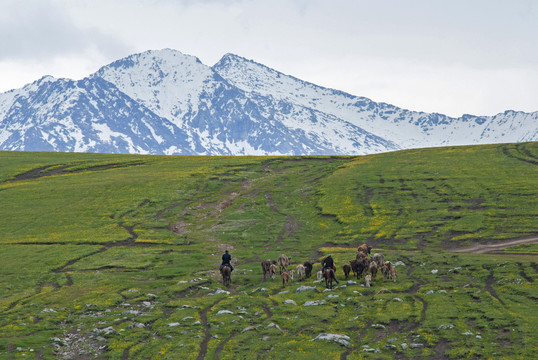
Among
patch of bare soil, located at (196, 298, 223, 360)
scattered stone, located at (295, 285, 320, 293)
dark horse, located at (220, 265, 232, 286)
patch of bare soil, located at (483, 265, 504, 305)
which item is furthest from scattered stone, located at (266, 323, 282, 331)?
patch of bare soil, located at (483, 265, 504, 305)

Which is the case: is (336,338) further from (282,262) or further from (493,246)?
(493,246)

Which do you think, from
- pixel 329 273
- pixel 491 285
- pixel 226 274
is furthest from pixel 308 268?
pixel 491 285

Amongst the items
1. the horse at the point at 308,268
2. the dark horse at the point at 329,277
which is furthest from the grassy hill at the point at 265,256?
the horse at the point at 308,268

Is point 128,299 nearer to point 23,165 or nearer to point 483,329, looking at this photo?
point 483,329

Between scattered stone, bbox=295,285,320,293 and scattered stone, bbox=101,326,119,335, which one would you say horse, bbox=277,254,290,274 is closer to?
scattered stone, bbox=295,285,320,293

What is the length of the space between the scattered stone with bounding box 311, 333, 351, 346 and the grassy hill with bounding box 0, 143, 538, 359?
195 mm

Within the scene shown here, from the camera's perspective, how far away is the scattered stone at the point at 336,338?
28.9 meters

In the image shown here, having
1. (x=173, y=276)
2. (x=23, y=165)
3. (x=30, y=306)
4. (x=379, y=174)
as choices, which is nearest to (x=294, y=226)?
(x=173, y=276)

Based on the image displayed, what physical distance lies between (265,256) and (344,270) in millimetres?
14620

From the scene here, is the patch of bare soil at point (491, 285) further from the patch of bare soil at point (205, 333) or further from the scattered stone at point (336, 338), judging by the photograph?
the patch of bare soil at point (205, 333)

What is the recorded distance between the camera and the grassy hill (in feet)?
99.0

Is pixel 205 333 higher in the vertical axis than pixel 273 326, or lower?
lower

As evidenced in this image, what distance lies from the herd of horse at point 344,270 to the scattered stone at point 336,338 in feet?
35.9

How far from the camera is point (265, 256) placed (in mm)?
56906
